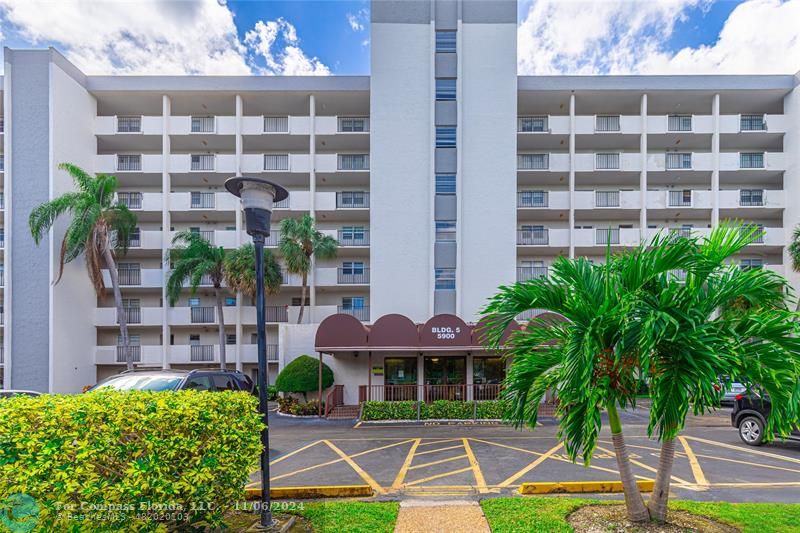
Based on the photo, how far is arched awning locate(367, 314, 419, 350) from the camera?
15.3 meters

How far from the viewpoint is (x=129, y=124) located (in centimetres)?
2462

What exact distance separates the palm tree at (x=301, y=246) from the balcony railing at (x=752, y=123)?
88.8 ft

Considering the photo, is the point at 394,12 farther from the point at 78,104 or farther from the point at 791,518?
the point at 791,518

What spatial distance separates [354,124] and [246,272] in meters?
11.9

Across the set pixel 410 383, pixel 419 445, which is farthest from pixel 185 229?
pixel 419 445

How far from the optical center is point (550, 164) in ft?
77.7

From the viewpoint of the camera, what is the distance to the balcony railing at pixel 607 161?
23719 mm

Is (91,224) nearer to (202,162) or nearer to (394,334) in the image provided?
(202,162)

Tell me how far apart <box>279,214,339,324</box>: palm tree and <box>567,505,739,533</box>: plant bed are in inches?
679

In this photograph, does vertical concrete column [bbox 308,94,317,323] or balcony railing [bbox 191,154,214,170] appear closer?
vertical concrete column [bbox 308,94,317,323]

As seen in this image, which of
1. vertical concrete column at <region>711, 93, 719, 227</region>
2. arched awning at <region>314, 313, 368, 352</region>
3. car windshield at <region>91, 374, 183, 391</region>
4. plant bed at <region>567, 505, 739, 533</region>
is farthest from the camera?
vertical concrete column at <region>711, 93, 719, 227</region>

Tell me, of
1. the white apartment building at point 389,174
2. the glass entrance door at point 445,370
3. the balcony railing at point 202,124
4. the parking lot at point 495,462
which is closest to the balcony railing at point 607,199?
the white apartment building at point 389,174

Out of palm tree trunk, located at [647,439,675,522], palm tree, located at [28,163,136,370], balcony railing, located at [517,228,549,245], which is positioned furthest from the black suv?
balcony railing, located at [517,228,549,245]

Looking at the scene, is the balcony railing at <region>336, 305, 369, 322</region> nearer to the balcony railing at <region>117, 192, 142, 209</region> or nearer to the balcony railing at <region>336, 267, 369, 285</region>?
the balcony railing at <region>336, 267, 369, 285</region>
